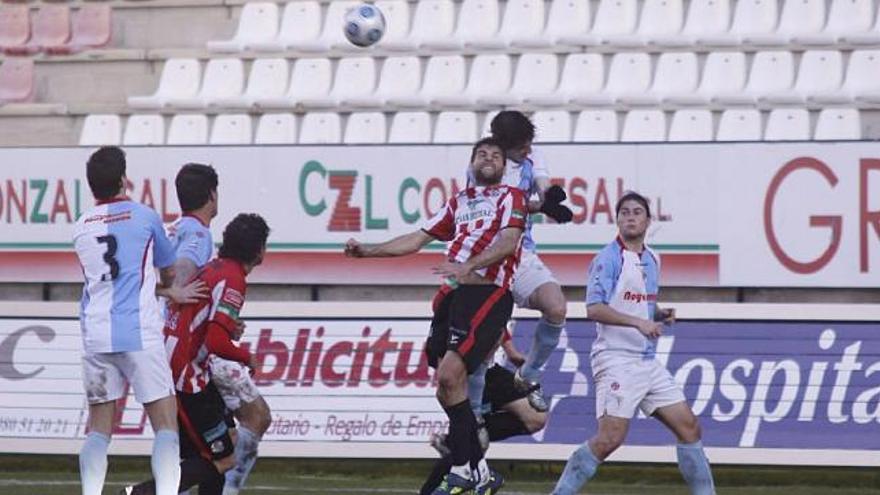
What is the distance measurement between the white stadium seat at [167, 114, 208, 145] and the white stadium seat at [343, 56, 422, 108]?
1.43 m

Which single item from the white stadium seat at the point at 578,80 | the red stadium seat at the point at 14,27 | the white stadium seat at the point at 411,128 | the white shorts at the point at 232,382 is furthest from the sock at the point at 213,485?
the red stadium seat at the point at 14,27

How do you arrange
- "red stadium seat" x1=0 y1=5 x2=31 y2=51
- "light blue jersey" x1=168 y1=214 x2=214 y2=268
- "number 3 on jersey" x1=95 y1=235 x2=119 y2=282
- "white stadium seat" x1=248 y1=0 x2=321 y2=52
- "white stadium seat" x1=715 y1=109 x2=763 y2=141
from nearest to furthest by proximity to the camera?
"number 3 on jersey" x1=95 y1=235 x2=119 y2=282
"light blue jersey" x1=168 y1=214 x2=214 y2=268
"white stadium seat" x1=715 y1=109 x2=763 y2=141
"white stadium seat" x1=248 y1=0 x2=321 y2=52
"red stadium seat" x1=0 y1=5 x2=31 y2=51

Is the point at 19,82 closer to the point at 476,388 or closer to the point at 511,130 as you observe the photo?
the point at 511,130

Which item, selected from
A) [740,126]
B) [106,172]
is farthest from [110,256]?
[740,126]

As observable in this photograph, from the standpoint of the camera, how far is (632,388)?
11.3m

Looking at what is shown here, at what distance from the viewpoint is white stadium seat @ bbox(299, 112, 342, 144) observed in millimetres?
18812

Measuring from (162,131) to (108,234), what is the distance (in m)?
9.77

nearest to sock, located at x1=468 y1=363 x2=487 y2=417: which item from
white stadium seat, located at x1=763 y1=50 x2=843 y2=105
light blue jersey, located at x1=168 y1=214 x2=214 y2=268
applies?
light blue jersey, located at x1=168 y1=214 x2=214 y2=268

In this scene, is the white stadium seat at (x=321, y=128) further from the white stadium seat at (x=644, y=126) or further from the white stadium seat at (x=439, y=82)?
the white stadium seat at (x=644, y=126)

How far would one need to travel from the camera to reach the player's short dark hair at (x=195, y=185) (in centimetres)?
1099

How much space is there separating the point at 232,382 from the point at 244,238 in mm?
844

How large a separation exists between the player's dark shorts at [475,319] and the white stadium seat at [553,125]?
6772 millimetres

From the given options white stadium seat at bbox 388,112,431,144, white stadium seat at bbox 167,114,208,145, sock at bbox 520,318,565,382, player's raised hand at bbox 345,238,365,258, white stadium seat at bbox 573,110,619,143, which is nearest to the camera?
player's raised hand at bbox 345,238,365,258

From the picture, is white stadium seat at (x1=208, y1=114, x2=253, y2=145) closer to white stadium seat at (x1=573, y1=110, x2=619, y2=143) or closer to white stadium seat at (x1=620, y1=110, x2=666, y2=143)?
white stadium seat at (x1=573, y1=110, x2=619, y2=143)
